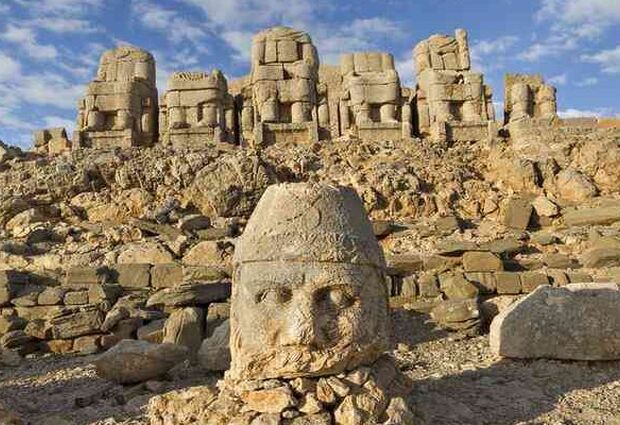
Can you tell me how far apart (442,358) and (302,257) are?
3113 millimetres

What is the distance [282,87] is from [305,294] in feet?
44.1

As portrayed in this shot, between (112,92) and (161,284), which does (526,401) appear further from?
(112,92)

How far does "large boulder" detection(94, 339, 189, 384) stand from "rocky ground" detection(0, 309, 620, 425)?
4.6 inches

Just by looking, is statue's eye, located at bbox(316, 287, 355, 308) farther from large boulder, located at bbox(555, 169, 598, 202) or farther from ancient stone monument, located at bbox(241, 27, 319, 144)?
ancient stone monument, located at bbox(241, 27, 319, 144)

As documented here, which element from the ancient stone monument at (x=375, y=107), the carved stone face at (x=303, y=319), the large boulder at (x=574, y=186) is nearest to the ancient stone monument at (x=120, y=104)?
Answer: the ancient stone monument at (x=375, y=107)

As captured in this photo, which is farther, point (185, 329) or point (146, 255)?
point (146, 255)

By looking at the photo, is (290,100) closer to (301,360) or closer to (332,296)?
(332,296)

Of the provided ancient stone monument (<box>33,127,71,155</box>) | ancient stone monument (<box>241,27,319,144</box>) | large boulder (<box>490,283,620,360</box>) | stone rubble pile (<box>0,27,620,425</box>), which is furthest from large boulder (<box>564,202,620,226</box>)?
ancient stone monument (<box>33,127,71,155</box>)

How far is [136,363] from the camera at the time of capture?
5.97 metres

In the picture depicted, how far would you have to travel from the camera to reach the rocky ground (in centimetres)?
457

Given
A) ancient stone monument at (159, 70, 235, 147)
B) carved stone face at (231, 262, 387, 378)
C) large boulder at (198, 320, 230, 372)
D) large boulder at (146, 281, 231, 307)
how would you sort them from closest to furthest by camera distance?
1. carved stone face at (231, 262, 387, 378)
2. large boulder at (198, 320, 230, 372)
3. large boulder at (146, 281, 231, 307)
4. ancient stone monument at (159, 70, 235, 147)

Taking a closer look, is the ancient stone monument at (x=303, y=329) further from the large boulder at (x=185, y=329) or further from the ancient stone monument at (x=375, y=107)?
the ancient stone monument at (x=375, y=107)

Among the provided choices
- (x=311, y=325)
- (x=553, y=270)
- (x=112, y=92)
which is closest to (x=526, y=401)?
(x=311, y=325)

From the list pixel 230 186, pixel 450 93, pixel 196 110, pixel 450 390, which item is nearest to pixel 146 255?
pixel 230 186
